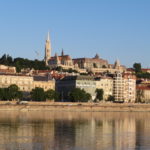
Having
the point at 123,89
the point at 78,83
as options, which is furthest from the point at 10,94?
the point at 123,89

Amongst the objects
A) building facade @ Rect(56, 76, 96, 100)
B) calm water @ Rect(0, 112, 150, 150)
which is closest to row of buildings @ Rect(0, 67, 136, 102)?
building facade @ Rect(56, 76, 96, 100)

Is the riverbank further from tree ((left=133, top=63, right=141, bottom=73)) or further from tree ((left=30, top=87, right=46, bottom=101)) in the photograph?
tree ((left=133, top=63, right=141, bottom=73))

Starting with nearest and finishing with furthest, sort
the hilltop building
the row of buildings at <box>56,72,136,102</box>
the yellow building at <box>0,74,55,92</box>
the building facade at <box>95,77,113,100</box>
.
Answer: the yellow building at <box>0,74,55,92</box>, the row of buildings at <box>56,72,136,102</box>, the building facade at <box>95,77,113,100</box>, the hilltop building

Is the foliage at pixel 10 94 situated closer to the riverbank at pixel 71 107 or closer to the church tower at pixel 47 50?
the riverbank at pixel 71 107

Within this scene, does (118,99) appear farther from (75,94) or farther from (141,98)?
(75,94)

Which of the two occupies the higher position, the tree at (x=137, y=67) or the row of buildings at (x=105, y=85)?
the tree at (x=137, y=67)

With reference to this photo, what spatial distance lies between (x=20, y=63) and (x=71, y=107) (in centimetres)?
5274

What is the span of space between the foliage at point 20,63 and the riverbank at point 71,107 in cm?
3933

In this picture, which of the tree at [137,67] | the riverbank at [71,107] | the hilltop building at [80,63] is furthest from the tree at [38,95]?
the tree at [137,67]

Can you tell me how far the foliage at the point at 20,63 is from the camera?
118 meters

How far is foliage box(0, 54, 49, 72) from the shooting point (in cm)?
11838

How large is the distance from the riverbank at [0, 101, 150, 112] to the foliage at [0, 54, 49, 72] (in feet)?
129

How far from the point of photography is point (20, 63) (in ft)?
409

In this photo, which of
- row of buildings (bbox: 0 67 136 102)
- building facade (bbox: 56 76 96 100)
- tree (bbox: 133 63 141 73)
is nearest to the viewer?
row of buildings (bbox: 0 67 136 102)
